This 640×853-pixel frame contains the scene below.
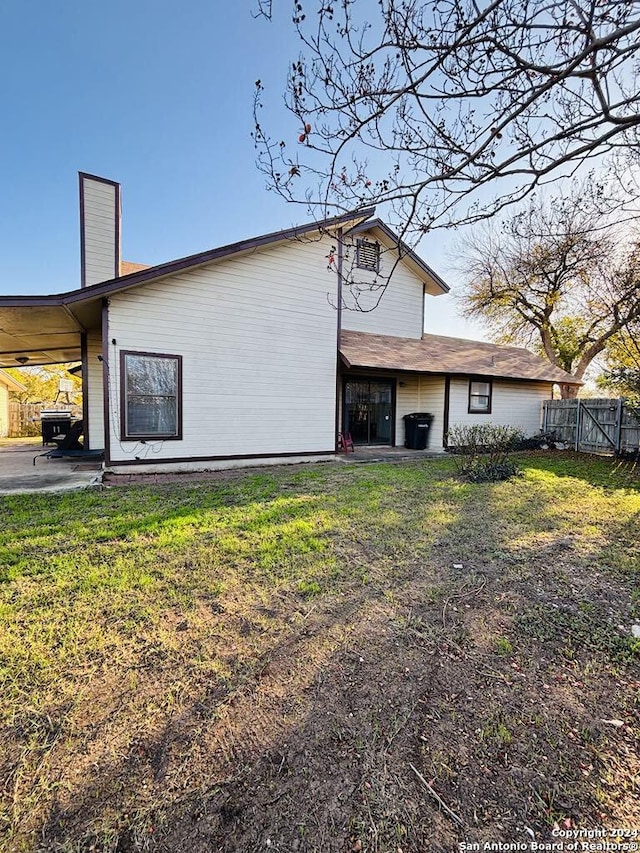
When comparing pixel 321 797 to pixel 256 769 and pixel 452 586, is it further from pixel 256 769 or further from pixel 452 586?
pixel 452 586

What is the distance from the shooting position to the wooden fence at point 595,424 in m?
11.0

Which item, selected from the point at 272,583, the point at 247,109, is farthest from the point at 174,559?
the point at 247,109

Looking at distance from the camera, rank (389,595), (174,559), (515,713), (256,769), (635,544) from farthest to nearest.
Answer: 1. (635,544)
2. (174,559)
3. (389,595)
4. (515,713)
5. (256,769)

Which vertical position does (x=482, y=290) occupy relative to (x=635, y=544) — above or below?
above

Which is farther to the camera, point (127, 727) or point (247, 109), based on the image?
point (247, 109)

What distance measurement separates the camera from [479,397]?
42.4 ft

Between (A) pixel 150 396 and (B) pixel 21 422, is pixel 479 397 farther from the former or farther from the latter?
(B) pixel 21 422

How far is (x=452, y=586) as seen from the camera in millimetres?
3406

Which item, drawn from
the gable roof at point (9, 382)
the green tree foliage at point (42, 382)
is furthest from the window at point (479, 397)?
the gable roof at point (9, 382)

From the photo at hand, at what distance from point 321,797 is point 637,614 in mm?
2847

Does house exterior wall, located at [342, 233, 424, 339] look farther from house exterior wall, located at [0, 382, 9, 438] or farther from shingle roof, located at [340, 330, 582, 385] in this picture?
house exterior wall, located at [0, 382, 9, 438]

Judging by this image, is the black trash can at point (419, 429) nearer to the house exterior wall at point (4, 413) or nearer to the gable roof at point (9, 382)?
the house exterior wall at point (4, 413)

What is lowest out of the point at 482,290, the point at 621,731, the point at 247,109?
the point at 621,731

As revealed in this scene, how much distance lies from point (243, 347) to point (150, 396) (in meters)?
2.27
